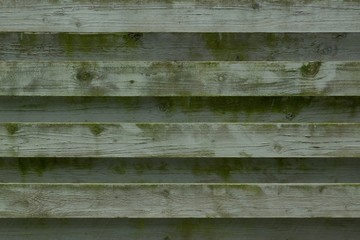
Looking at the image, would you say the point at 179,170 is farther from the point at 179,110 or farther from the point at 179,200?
the point at 179,110

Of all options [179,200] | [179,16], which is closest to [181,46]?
[179,16]

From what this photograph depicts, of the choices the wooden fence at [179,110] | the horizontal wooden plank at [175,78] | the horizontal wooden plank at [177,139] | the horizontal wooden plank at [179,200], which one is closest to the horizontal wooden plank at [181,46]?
the wooden fence at [179,110]

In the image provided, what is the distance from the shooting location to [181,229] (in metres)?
2.79

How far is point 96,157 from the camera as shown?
2.61 m

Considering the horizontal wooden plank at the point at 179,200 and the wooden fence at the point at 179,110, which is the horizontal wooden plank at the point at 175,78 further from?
the horizontal wooden plank at the point at 179,200

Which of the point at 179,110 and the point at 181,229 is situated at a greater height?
the point at 179,110

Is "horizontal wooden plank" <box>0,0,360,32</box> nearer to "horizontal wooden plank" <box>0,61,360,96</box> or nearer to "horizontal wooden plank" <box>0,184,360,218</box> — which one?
"horizontal wooden plank" <box>0,61,360,96</box>

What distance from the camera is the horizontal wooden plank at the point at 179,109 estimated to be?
2.68m

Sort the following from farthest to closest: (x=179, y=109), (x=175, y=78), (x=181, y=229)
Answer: (x=181, y=229) → (x=179, y=109) → (x=175, y=78)

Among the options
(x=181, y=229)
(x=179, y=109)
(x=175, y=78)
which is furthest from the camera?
(x=181, y=229)

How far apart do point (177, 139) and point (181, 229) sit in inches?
21.9

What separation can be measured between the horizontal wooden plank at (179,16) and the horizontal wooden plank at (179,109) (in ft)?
1.22

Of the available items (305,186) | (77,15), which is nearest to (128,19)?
(77,15)

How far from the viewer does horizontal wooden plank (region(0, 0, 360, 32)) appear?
2604 mm
